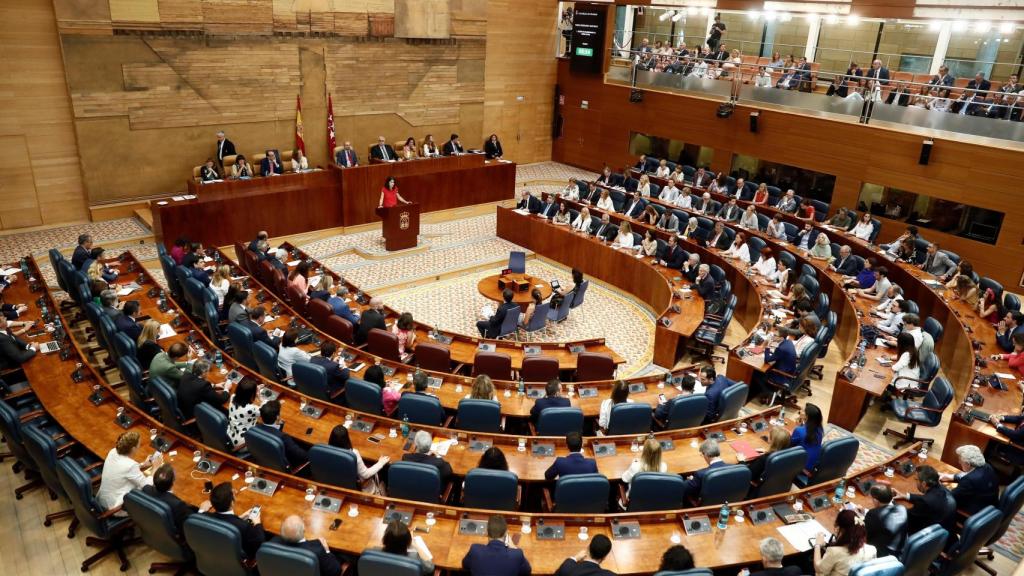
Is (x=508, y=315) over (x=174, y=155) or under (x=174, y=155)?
under

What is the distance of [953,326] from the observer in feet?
36.6

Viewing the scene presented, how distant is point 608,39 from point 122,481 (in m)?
19.8

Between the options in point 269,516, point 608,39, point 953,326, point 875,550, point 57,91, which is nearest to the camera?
point 875,550

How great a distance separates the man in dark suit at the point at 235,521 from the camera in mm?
5578

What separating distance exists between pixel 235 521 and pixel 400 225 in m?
10.6

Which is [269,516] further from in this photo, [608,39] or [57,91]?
[608,39]

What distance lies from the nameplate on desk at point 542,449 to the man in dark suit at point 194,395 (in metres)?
3.50

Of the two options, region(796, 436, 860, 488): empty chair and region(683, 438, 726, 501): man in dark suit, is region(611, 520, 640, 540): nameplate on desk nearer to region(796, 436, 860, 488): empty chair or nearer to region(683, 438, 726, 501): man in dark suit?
region(683, 438, 726, 501): man in dark suit

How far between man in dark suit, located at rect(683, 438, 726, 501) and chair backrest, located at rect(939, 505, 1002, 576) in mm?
2096

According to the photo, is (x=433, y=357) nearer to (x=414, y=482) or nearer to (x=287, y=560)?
(x=414, y=482)

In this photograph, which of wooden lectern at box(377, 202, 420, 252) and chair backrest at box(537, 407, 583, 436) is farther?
wooden lectern at box(377, 202, 420, 252)

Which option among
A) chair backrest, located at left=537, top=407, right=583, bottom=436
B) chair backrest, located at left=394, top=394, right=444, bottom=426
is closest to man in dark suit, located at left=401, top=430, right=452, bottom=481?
chair backrest, located at left=394, top=394, right=444, bottom=426

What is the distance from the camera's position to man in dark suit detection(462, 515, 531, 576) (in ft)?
17.3

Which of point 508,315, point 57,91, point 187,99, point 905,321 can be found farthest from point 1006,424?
point 57,91
